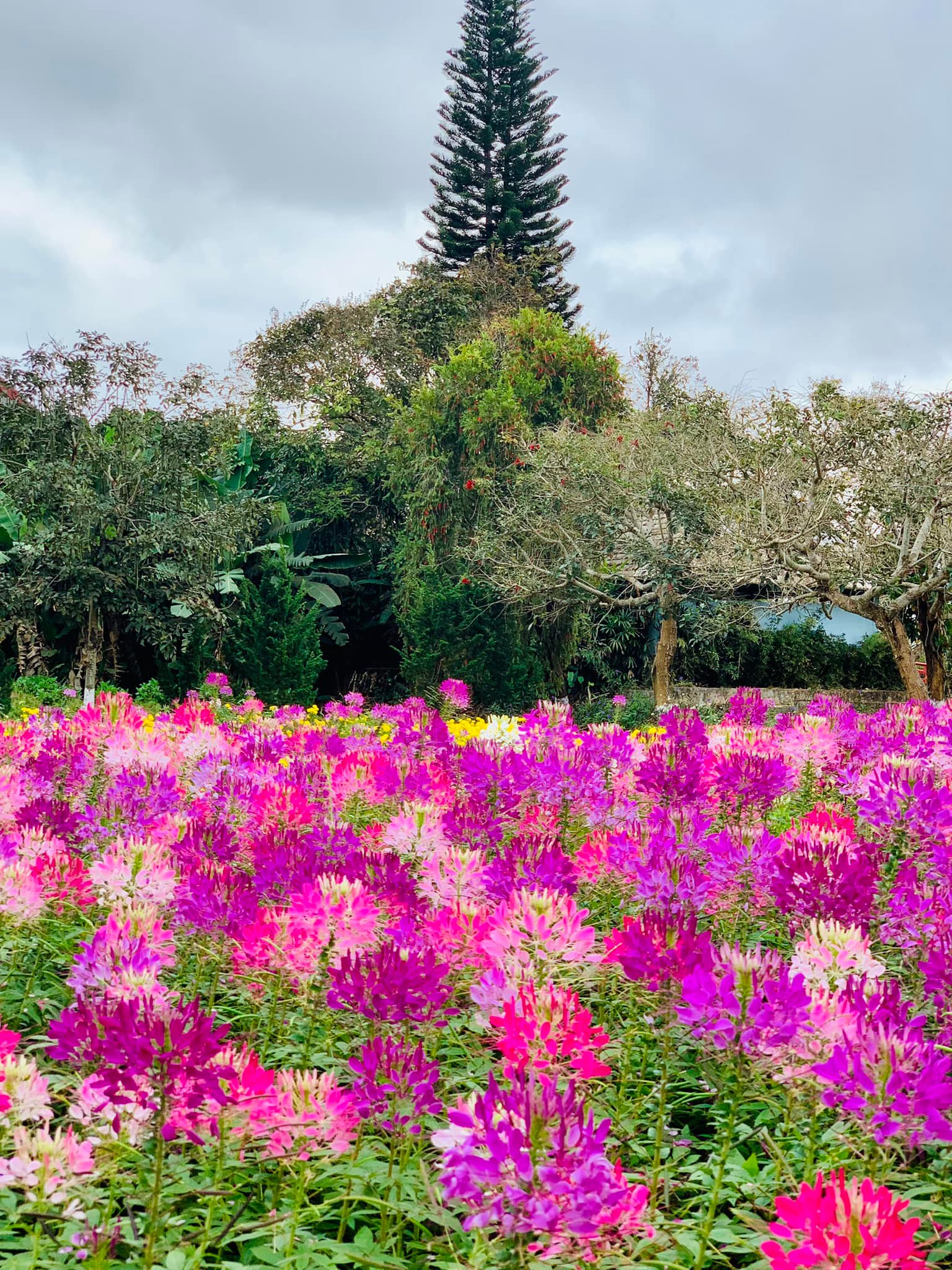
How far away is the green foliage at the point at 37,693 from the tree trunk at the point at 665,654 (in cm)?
856

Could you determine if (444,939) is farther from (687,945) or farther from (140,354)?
(140,354)

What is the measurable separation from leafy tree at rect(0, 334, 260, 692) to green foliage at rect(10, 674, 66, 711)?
67cm

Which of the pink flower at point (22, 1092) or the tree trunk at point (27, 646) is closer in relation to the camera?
the pink flower at point (22, 1092)

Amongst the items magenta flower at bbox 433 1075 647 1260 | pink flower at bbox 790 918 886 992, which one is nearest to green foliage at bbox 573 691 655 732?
pink flower at bbox 790 918 886 992

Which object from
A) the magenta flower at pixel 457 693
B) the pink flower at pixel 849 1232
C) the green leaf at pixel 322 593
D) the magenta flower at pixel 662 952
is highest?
the green leaf at pixel 322 593

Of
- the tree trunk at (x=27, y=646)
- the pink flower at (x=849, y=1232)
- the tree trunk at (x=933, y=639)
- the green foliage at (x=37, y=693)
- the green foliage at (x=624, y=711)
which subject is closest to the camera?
the pink flower at (x=849, y=1232)

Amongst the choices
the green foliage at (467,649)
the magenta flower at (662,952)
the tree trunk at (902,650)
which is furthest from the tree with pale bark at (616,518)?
the magenta flower at (662,952)

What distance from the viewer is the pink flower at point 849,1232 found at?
2.98ft

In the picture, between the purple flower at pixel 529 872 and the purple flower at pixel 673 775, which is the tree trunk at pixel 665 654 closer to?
the purple flower at pixel 673 775

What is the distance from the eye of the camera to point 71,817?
8.77 feet

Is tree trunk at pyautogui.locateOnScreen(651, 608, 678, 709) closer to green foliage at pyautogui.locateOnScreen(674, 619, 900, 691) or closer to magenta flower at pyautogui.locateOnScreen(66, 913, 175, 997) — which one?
green foliage at pyautogui.locateOnScreen(674, 619, 900, 691)

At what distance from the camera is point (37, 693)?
12445 millimetres

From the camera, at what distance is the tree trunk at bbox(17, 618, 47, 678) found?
14406mm

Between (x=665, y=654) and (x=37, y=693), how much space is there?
9114 millimetres
